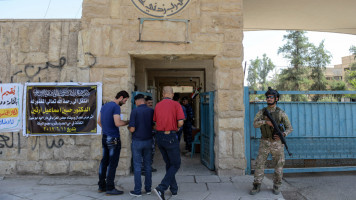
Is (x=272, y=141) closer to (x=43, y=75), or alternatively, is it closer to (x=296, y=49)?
(x=43, y=75)

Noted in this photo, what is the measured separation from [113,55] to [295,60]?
34.0m

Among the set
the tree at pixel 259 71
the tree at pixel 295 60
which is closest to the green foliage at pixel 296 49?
the tree at pixel 295 60

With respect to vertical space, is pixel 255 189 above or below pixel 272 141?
below

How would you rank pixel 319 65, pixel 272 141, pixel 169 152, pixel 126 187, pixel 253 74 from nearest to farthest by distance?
pixel 169 152, pixel 272 141, pixel 126 187, pixel 319 65, pixel 253 74

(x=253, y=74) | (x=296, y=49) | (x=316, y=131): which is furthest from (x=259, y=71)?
(x=316, y=131)

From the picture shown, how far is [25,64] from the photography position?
5.36 m

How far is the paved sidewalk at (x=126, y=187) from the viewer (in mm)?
4117

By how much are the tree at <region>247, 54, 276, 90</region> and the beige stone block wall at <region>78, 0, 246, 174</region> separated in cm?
7824

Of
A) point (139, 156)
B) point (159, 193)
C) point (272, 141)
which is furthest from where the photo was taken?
point (272, 141)

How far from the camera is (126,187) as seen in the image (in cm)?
457

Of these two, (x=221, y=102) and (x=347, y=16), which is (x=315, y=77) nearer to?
(x=347, y=16)

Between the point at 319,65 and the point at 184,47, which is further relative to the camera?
the point at 319,65

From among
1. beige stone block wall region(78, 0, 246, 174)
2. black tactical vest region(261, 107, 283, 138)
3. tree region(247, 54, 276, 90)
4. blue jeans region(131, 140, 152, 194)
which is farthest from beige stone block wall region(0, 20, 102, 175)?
tree region(247, 54, 276, 90)

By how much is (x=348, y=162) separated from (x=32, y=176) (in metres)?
7.02
